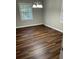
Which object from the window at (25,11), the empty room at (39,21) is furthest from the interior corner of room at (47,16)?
the window at (25,11)

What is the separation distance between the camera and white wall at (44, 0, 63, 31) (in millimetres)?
5930

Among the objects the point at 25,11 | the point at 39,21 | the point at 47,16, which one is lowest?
the point at 39,21

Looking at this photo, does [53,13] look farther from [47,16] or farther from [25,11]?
[25,11]

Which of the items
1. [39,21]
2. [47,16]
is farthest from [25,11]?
[47,16]

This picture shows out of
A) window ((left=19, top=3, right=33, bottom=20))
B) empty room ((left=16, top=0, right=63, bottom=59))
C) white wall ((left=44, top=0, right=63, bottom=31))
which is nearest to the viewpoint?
empty room ((left=16, top=0, right=63, bottom=59))

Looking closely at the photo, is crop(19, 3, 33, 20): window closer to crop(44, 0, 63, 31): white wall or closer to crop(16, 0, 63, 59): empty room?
crop(16, 0, 63, 59): empty room

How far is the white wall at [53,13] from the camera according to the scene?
5930 millimetres

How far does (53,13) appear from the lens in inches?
253

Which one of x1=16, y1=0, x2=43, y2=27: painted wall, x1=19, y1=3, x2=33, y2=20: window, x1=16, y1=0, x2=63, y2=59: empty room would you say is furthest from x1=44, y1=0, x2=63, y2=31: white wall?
x1=19, y1=3, x2=33, y2=20: window

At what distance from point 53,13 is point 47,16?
2.42 feet

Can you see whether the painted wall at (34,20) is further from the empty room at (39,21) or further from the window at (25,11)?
the window at (25,11)
